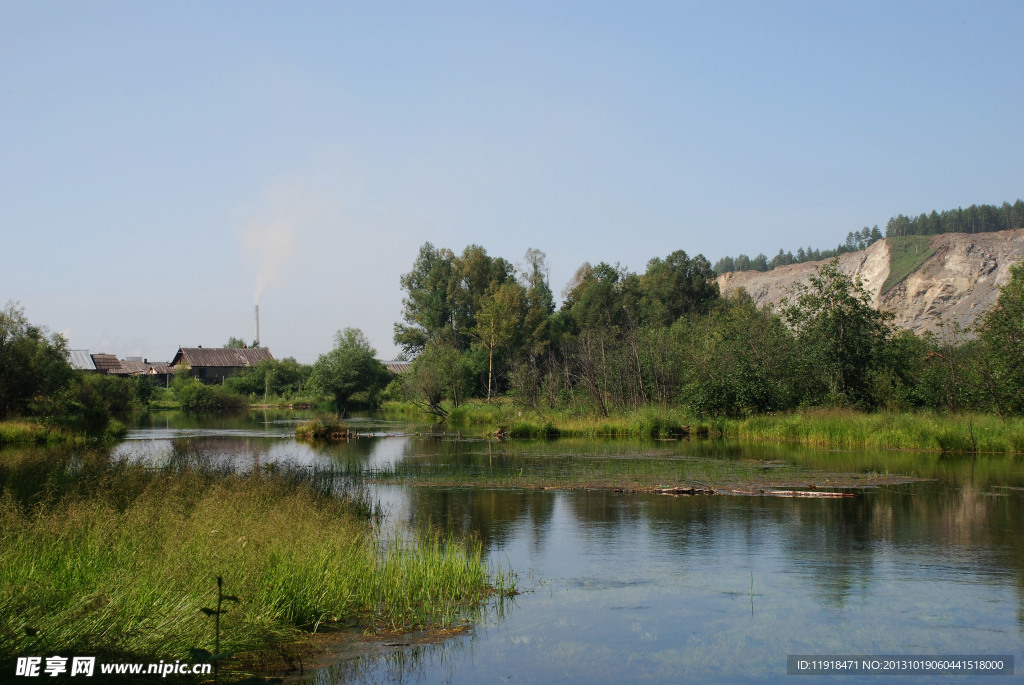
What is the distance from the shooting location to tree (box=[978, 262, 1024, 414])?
1207 inches

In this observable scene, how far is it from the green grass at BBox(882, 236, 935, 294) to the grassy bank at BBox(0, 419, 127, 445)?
322ft

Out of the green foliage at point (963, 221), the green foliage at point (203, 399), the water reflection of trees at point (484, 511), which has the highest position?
the green foliage at point (963, 221)

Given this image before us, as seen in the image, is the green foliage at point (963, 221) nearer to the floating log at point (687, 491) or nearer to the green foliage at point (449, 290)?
the green foliage at point (449, 290)

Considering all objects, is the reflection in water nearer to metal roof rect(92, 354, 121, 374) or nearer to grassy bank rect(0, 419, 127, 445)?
grassy bank rect(0, 419, 127, 445)

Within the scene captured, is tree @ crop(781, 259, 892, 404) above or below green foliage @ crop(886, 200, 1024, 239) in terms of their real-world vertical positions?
below

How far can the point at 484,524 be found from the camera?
16188 millimetres

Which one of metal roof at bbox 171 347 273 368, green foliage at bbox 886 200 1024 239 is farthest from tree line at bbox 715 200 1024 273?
metal roof at bbox 171 347 273 368

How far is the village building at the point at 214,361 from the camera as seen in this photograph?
343ft

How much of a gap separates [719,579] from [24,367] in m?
36.1

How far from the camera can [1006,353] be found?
102ft

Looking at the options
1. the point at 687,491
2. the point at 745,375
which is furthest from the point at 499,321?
the point at 687,491

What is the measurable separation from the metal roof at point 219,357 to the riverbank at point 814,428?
68284 millimetres

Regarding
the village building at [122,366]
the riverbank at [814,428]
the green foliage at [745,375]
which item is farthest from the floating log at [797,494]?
the village building at [122,366]

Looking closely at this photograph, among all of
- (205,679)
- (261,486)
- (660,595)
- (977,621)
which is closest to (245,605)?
(205,679)
